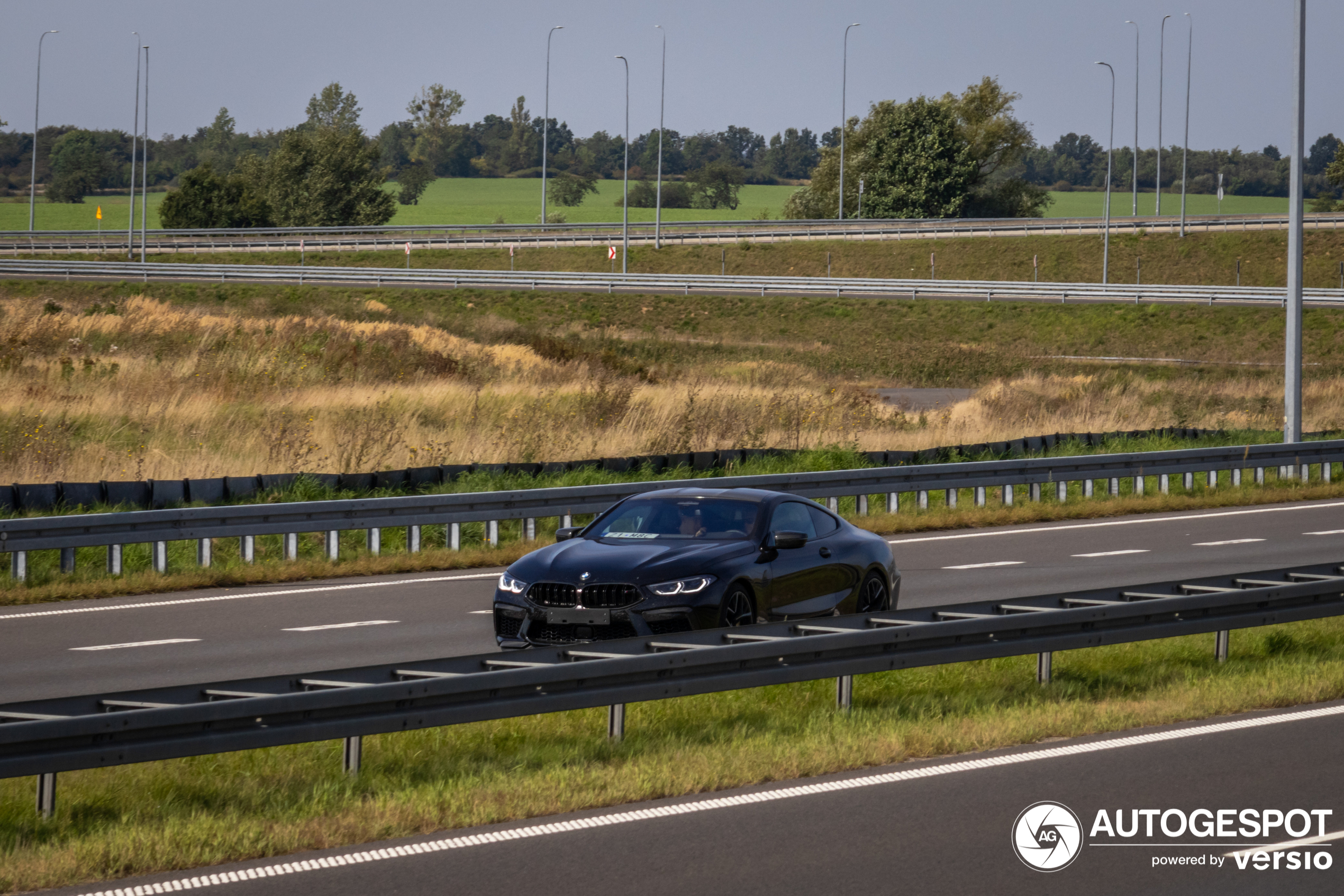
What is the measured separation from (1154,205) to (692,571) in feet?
480

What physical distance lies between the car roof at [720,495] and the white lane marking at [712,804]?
3.75m

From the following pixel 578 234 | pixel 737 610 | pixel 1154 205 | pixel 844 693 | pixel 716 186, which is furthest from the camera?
pixel 716 186

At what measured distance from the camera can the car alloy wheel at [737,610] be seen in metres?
10.4

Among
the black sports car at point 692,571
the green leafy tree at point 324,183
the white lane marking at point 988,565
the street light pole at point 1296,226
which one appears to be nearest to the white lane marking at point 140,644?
the black sports car at point 692,571

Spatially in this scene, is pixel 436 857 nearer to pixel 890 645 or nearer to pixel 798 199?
pixel 890 645

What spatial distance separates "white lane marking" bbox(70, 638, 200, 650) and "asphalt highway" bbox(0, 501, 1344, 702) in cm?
2

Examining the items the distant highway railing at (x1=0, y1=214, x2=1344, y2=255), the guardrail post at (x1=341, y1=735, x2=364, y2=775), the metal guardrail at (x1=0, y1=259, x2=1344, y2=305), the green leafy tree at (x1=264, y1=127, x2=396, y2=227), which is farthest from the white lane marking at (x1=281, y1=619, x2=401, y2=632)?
the green leafy tree at (x1=264, y1=127, x2=396, y2=227)

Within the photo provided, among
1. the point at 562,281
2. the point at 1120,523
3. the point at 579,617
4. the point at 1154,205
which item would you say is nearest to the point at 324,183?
the point at 562,281

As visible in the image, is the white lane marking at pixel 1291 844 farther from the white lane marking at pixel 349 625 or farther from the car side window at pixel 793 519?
the white lane marking at pixel 349 625

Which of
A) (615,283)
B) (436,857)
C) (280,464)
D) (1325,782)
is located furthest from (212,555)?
(615,283)

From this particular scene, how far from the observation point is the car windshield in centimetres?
1127

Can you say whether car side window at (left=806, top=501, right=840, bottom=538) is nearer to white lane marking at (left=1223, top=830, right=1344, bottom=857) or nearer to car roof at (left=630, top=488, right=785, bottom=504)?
car roof at (left=630, top=488, right=785, bottom=504)

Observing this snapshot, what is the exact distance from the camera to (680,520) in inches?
453

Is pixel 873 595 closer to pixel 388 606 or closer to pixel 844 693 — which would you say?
pixel 844 693
